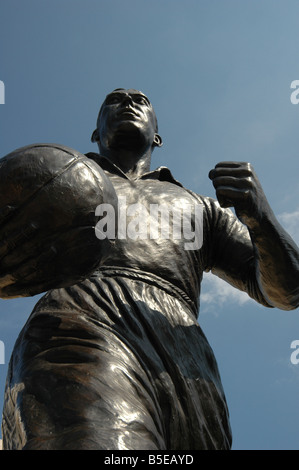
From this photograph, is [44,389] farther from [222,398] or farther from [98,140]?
[98,140]

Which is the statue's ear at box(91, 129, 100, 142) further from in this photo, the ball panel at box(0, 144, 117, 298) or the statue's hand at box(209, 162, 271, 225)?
the ball panel at box(0, 144, 117, 298)

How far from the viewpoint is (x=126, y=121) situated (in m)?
6.00

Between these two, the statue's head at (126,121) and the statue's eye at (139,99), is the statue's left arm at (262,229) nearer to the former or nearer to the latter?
the statue's head at (126,121)

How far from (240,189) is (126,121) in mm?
1756

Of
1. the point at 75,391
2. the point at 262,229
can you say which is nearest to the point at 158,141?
the point at 262,229

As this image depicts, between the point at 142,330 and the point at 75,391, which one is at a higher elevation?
the point at 142,330

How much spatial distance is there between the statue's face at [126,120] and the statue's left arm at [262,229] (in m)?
1.50

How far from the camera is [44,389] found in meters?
3.58

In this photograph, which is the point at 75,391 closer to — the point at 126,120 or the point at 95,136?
the point at 126,120

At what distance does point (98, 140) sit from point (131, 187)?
4.49ft

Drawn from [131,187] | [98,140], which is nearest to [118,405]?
[131,187]
